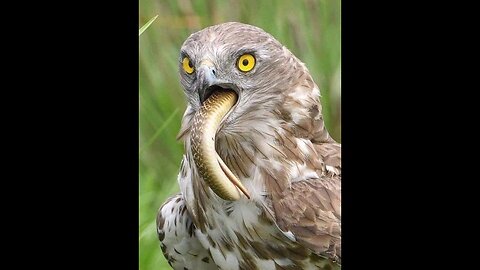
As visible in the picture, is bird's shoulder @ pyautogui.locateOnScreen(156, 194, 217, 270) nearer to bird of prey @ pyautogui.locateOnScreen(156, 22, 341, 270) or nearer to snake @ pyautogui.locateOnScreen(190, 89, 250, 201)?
bird of prey @ pyautogui.locateOnScreen(156, 22, 341, 270)

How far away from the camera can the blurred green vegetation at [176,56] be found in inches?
83.7

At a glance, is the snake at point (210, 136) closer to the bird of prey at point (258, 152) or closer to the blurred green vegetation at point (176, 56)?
the bird of prey at point (258, 152)

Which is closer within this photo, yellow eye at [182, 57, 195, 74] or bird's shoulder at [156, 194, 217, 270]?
yellow eye at [182, 57, 195, 74]

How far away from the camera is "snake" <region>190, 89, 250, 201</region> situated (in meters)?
2.02

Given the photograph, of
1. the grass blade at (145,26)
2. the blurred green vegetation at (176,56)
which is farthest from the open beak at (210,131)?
the grass blade at (145,26)

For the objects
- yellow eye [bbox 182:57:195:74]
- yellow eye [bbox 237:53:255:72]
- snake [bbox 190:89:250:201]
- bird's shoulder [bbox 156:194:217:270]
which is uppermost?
yellow eye [bbox 237:53:255:72]

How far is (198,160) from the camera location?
2.04 meters

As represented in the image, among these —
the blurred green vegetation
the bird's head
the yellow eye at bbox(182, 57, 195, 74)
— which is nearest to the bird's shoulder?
the blurred green vegetation

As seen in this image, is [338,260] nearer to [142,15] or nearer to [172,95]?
[172,95]

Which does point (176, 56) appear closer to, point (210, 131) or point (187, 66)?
point (187, 66)

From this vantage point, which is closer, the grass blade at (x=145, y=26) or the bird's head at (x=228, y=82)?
the bird's head at (x=228, y=82)

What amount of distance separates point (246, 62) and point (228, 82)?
58mm

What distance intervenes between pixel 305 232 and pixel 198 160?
252 mm

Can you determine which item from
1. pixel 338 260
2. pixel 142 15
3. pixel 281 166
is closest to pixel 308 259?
pixel 338 260
